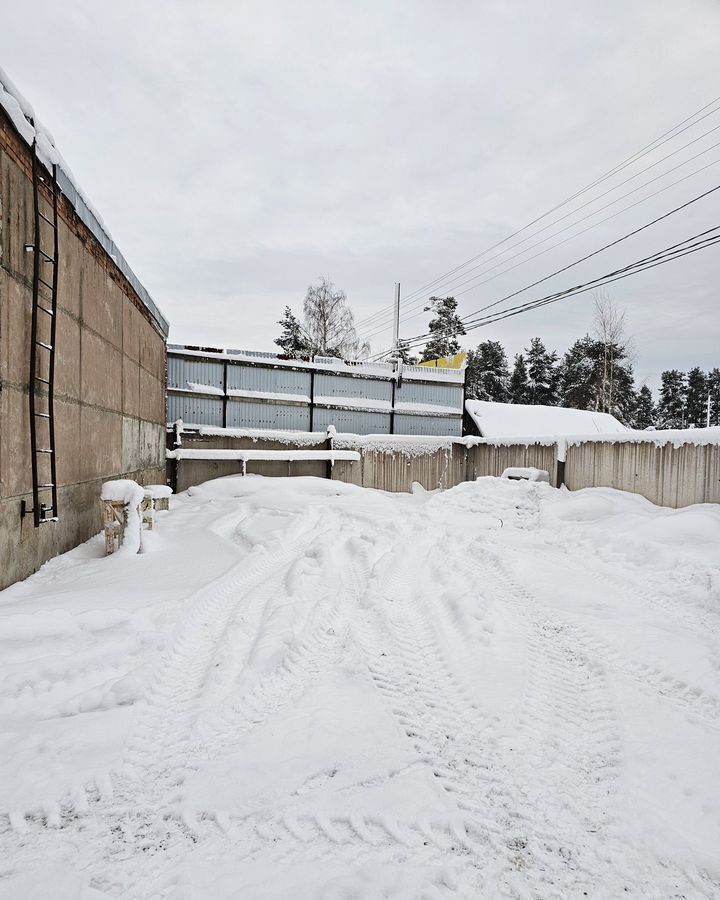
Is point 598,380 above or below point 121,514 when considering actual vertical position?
above

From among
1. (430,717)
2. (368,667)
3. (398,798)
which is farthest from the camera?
(368,667)

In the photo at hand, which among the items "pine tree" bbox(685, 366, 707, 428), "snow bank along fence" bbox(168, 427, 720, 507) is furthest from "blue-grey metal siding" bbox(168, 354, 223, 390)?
"pine tree" bbox(685, 366, 707, 428)

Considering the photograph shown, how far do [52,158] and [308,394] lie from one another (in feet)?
27.9

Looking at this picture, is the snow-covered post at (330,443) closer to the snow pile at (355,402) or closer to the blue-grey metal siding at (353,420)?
the blue-grey metal siding at (353,420)

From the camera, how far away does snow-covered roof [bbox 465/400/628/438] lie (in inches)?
587

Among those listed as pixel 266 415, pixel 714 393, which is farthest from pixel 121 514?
pixel 714 393

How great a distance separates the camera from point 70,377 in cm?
522

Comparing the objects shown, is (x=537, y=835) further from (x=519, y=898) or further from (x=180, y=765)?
(x=180, y=765)

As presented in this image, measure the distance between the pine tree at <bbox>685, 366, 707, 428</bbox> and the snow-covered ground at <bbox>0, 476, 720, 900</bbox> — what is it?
2348 inches

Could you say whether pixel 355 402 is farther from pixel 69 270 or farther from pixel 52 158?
pixel 52 158

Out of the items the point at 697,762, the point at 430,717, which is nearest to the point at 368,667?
the point at 430,717

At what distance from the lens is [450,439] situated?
1394 cm

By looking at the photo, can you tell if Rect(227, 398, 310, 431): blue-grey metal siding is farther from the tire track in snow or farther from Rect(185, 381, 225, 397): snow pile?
the tire track in snow

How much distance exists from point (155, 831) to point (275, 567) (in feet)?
11.2
